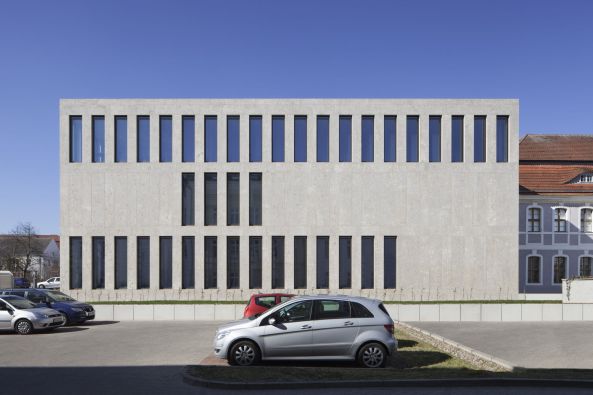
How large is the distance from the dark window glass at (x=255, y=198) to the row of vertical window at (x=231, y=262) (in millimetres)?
1094

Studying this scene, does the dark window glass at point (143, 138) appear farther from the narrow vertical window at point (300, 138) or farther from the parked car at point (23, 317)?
the parked car at point (23, 317)

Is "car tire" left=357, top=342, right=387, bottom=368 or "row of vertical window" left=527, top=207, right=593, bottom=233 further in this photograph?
"row of vertical window" left=527, top=207, right=593, bottom=233

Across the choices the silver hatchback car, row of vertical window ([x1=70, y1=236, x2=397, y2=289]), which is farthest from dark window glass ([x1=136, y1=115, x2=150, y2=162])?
the silver hatchback car

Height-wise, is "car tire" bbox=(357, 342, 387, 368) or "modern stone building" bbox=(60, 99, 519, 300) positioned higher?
"modern stone building" bbox=(60, 99, 519, 300)

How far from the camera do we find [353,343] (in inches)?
463

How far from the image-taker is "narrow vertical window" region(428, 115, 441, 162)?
32.7 metres

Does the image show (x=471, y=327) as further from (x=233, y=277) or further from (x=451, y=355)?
(x=233, y=277)

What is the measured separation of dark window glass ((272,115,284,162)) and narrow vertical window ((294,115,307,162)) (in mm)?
840

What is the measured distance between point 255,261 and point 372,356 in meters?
21.0

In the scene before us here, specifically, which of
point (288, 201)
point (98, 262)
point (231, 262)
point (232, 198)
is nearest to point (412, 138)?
point (288, 201)

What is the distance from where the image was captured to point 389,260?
3234cm

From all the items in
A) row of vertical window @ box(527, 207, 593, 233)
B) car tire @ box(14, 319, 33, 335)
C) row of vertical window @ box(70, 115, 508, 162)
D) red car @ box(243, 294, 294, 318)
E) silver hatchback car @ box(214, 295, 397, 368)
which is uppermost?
row of vertical window @ box(70, 115, 508, 162)

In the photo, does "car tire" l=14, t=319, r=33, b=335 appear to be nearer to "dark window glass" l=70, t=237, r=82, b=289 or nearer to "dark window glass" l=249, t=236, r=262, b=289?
"dark window glass" l=70, t=237, r=82, b=289

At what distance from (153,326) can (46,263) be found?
83762 millimetres
